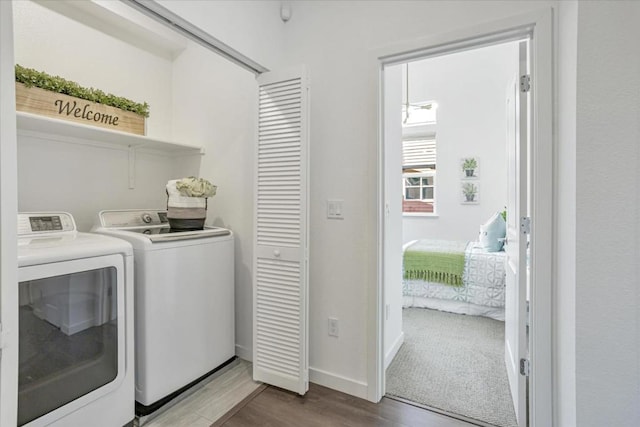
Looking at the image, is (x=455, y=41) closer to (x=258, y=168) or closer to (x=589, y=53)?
(x=589, y=53)

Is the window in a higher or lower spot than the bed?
higher

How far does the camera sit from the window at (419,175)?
5453 mm

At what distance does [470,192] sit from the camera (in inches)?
200

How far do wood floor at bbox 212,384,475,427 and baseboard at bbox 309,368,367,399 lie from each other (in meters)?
0.03

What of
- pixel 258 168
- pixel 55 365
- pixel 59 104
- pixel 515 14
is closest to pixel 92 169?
pixel 59 104

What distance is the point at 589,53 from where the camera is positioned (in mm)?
1114

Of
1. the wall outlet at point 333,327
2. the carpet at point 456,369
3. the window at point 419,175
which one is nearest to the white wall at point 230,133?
the wall outlet at point 333,327

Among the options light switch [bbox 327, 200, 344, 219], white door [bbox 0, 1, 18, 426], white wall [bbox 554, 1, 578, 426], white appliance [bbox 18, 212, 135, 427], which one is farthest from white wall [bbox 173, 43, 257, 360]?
white wall [bbox 554, 1, 578, 426]

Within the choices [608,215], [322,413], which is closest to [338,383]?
[322,413]

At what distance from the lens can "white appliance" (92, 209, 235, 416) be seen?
5.86ft

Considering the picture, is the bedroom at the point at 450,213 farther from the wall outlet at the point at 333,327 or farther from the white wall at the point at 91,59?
the white wall at the point at 91,59

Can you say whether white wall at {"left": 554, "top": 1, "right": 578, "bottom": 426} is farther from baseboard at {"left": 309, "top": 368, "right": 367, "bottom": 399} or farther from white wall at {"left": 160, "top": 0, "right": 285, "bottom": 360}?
white wall at {"left": 160, "top": 0, "right": 285, "bottom": 360}

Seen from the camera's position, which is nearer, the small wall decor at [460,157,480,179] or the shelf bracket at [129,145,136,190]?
the shelf bracket at [129,145,136,190]

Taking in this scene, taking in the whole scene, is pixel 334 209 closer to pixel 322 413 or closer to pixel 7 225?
pixel 322 413
